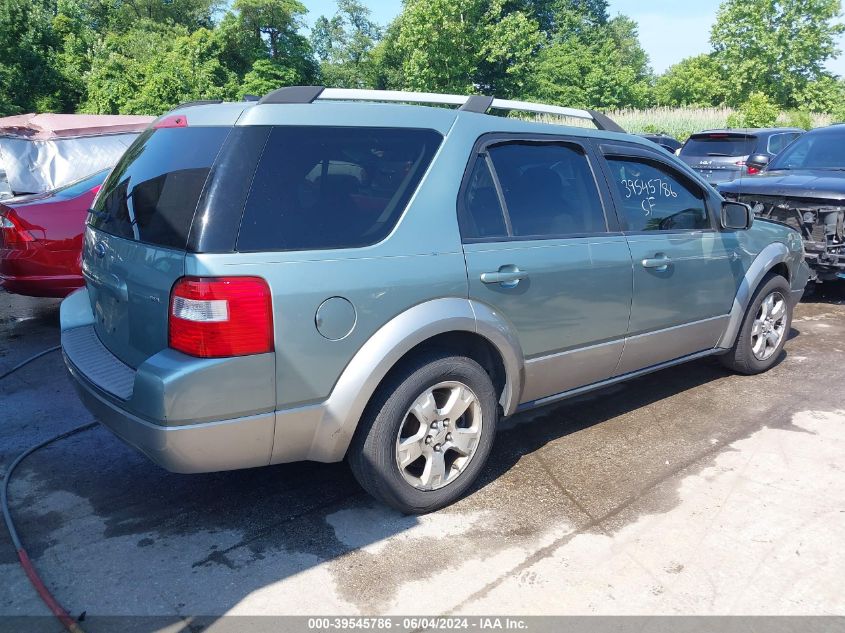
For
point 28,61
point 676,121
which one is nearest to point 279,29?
point 28,61

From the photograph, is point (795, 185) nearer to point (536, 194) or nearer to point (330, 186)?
point (536, 194)

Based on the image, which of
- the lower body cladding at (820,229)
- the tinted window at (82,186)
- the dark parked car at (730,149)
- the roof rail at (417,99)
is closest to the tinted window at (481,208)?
the roof rail at (417,99)

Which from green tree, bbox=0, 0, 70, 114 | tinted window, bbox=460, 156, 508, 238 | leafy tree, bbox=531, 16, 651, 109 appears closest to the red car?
tinted window, bbox=460, 156, 508, 238

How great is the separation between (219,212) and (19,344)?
173 inches

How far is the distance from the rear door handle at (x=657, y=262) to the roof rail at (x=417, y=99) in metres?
0.81

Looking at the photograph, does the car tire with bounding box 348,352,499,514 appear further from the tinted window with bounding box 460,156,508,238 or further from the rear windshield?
the rear windshield

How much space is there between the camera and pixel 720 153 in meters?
13.1

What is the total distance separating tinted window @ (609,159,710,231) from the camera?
13.7 feet

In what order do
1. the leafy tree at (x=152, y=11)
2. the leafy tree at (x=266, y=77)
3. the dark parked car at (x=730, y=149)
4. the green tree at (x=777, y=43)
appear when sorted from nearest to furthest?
the dark parked car at (x=730, y=149)
the leafy tree at (x=266, y=77)
the leafy tree at (x=152, y=11)
the green tree at (x=777, y=43)

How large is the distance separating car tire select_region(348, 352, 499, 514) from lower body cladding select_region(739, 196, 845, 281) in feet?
17.0

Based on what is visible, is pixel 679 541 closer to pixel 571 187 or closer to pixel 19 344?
pixel 571 187

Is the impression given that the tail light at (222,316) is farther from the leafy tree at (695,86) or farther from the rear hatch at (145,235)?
the leafy tree at (695,86)

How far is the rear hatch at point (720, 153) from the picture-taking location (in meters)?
12.8

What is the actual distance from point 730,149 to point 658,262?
10207 mm
